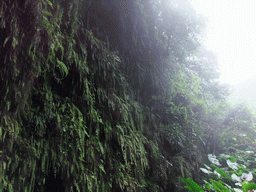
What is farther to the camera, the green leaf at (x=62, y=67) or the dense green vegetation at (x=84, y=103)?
the green leaf at (x=62, y=67)

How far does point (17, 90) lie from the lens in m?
1.10

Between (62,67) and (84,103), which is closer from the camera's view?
(62,67)

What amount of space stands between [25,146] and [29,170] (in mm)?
176

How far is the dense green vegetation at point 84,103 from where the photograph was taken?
3.58 feet

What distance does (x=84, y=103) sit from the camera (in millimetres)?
1607

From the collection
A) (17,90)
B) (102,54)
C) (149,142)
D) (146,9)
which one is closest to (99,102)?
(102,54)

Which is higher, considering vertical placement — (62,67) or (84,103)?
(62,67)

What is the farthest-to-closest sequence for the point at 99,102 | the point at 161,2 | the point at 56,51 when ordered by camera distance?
the point at 161,2, the point at 99,102, the point at 56,51

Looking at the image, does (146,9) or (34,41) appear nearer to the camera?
(34,41)

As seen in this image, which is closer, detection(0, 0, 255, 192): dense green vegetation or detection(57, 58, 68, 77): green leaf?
detection(0, 0, 255, 192): dense green vegetation

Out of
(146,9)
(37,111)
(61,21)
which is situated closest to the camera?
(37,111)

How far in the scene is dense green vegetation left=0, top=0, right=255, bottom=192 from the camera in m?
1.09

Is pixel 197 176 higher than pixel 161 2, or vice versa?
pixel 161 2

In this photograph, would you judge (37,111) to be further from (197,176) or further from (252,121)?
(252,121)
